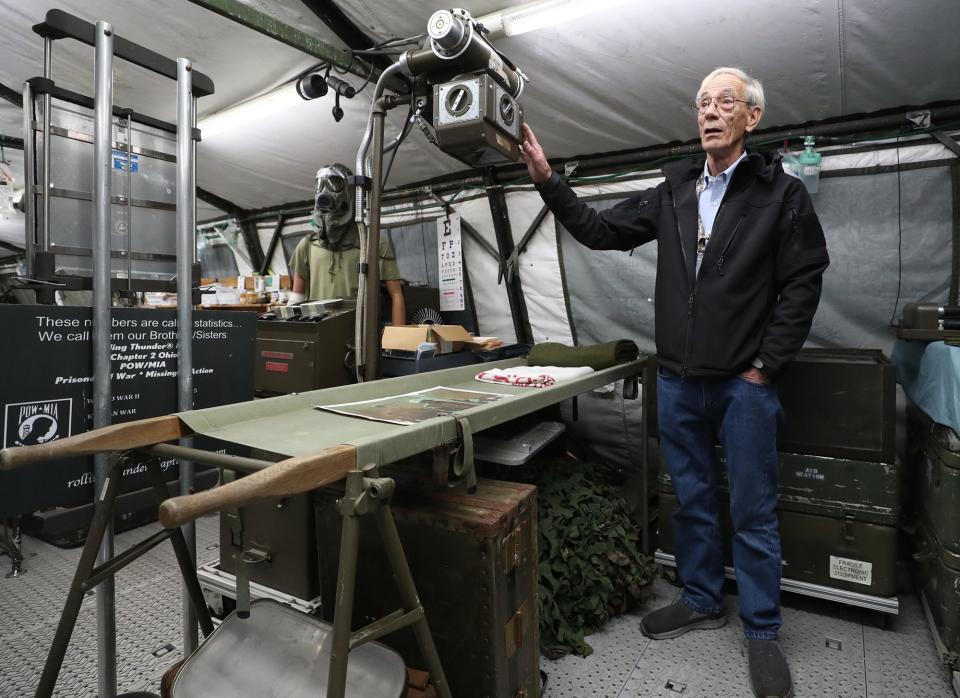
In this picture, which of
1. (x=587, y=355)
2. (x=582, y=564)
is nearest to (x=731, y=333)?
(x=587, y=355)

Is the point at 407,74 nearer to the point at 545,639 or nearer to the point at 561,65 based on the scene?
the point at 561,65

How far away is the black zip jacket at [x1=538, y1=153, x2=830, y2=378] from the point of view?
1.77m

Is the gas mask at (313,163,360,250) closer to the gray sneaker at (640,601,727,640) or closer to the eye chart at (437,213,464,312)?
the eye chart at (437,213,464,312)

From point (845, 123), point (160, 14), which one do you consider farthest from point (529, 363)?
point (160, 14)

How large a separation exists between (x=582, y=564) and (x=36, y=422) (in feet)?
5.59

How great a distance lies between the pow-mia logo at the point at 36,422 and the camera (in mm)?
1223

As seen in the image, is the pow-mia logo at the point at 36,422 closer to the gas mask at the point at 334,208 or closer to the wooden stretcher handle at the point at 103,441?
the wooden stretcher handle at the point at 103,441

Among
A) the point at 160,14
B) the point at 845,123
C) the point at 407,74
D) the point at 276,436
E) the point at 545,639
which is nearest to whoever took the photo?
the point at 276,436

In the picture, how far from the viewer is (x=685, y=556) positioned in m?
2.07

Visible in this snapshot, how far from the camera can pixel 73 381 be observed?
1.33 m

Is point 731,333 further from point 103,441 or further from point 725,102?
point 103,441

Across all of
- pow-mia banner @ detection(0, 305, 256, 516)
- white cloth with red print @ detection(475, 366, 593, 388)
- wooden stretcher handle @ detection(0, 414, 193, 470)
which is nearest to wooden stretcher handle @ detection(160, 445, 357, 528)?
wooden stretcher handle @ detection(0, 414, 193, 470)

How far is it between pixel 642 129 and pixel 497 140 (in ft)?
4.28

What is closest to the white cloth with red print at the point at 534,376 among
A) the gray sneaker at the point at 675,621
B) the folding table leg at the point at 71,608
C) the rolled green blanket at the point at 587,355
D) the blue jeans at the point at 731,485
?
the rolled green blanket at the point at 587,355
